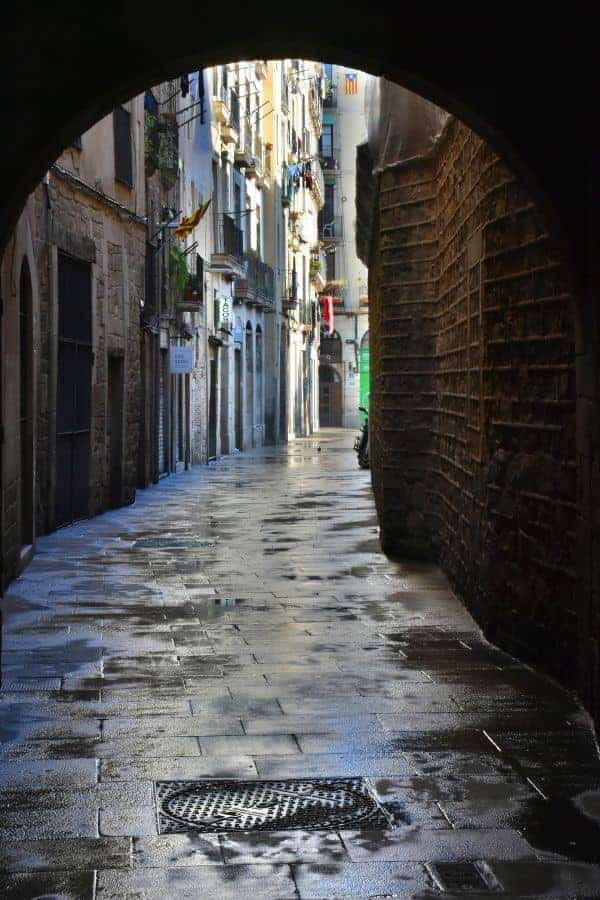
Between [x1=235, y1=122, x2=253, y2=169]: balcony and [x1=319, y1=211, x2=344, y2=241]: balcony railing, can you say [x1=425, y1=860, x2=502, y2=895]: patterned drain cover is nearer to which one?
[x1=235, y1=122, x2=253, y2=169]: balcony

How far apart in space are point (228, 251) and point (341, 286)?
3668 cm

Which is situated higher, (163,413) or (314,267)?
(314,267)

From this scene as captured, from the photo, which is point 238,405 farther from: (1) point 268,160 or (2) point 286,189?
(2) point 286,189

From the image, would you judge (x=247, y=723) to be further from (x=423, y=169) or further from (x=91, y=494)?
(x=91, y=494)

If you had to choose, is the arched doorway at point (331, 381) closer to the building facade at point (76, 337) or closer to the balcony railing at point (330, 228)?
the balcony railing at point (330, 228)

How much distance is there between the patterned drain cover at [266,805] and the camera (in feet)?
17.4

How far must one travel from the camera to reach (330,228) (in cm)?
7488

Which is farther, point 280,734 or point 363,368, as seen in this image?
point 363,368

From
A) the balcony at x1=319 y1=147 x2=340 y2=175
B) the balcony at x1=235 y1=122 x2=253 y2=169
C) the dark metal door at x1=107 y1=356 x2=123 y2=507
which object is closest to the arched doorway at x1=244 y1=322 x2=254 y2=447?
the balcony at x1=235 y1=122 x2=253 y2=169

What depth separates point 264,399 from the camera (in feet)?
158

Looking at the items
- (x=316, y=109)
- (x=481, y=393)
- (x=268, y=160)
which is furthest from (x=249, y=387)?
(x=481, y=393)

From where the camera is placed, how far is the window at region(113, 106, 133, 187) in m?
21.1

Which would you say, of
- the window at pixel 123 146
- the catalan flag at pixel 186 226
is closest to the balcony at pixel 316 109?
the catalan flag at pixel 186 226

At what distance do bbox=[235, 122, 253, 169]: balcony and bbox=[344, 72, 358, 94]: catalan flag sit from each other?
2679cm
